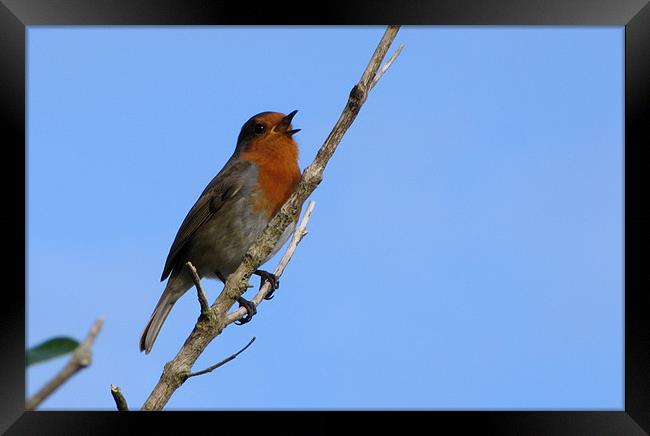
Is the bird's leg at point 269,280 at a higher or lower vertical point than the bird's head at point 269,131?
lower

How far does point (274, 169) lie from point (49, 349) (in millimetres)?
4022

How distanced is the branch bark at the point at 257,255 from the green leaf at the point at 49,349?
2562mm

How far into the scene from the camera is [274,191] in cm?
490

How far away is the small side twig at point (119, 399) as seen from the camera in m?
3.05


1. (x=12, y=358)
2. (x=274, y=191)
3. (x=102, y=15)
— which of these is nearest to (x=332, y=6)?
(x=102, y=15)

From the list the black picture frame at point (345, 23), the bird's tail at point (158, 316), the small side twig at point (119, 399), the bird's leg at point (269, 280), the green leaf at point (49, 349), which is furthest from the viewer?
the bird's tail at point (158, 316)

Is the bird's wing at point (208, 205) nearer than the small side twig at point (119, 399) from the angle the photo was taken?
No

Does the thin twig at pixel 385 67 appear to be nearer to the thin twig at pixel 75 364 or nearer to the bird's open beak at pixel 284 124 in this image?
the bird's open beak at pixel 284 124

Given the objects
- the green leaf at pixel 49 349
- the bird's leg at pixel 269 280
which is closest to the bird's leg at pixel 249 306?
the bird's leg at pixel 269 280

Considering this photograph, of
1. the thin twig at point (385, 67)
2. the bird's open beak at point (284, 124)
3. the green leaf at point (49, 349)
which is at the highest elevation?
the bird's open beak at point (284, 124)

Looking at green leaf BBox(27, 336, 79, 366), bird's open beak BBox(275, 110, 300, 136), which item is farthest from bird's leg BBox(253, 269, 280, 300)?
green leaf BBox(27, 336, 79, 366)

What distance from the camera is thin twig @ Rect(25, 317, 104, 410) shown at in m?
0.88

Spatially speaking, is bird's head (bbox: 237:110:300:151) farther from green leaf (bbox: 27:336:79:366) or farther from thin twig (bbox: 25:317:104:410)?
thin twig (bbox: 25:317:104:410)

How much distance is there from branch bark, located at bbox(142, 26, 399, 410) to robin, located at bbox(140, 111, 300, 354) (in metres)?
0.69
